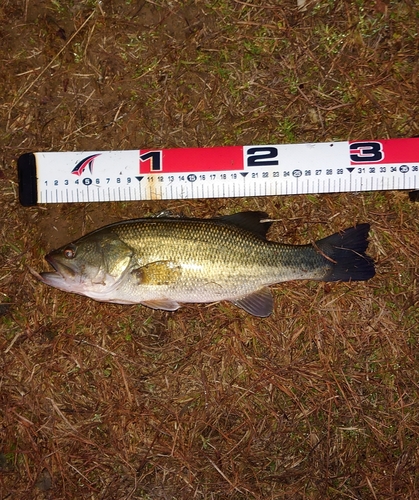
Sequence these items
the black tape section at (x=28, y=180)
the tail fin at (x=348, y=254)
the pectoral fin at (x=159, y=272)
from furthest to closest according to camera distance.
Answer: the black tape section at (x=28, y=180) → the tail fin at (x=348, y=254) → the pectoral fin at (x=159, y=272)

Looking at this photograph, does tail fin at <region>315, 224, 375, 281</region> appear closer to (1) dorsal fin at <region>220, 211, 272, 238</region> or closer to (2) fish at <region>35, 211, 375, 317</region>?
(2) fish at <region>35, 211, 375, 317</region>

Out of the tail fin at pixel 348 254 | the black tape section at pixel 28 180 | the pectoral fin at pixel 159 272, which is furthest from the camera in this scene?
the black tape section at pixel 28 180

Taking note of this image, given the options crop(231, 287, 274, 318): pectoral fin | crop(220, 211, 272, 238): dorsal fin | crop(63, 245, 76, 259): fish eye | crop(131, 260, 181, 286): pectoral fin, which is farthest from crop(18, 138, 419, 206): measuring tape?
crop(231, 287, 274, 318): pectoral fin

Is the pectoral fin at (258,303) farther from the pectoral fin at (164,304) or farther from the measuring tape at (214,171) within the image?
the measuring tape at (214,171)

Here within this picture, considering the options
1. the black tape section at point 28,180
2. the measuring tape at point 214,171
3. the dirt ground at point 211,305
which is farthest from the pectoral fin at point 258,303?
the black tape section at point 28,180

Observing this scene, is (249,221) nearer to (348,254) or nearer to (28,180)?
(348,254)

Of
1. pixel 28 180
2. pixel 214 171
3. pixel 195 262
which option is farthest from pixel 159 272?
pixel 28 180

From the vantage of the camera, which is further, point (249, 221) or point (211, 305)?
point (211, 305)
